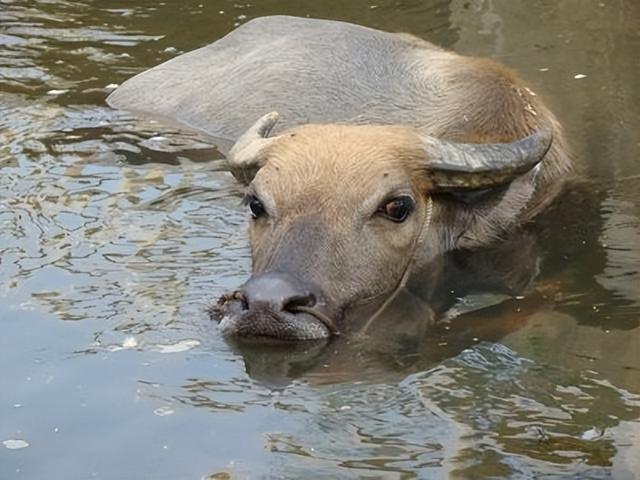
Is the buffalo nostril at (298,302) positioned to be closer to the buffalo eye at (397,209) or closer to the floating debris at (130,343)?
the floating debris at (130,343)

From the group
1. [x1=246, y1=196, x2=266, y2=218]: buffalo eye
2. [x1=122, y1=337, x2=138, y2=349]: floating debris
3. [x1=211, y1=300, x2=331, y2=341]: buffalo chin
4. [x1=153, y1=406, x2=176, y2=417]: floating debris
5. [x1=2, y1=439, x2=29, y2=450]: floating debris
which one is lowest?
[x1=2, y1=439, x2=29, y2=450]: floating debris

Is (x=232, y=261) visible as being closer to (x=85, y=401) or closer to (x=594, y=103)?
(x=85, y=401)

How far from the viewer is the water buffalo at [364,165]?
670 centimetres

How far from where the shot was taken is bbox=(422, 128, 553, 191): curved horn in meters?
7.36

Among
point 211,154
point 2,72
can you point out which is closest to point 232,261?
point 211,154

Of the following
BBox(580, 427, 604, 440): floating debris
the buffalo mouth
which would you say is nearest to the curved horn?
the buffalo mouth

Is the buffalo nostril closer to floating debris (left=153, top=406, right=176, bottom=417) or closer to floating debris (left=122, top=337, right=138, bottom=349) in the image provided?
floating debris (left=122, top=337, right=138, bottom=349)

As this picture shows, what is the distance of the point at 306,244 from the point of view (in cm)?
675

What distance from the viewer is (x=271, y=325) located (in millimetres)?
6371

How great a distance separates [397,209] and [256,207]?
691 millimetres

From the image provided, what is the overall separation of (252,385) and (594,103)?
511cm

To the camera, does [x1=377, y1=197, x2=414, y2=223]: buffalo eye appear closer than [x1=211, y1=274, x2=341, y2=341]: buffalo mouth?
No

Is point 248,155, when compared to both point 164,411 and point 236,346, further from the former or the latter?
point 164,411

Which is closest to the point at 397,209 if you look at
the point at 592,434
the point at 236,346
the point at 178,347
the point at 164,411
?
the point at 236,346
